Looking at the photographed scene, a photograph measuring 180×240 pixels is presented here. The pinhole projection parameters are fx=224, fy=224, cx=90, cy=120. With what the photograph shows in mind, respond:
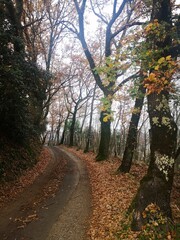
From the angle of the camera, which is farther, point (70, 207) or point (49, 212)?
point (70, 207)

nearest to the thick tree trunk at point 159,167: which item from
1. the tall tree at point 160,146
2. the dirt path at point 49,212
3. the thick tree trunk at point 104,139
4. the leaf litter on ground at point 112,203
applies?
the tall tree at point 160,146

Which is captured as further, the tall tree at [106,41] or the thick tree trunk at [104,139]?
the thick tree trunk at [104,139]

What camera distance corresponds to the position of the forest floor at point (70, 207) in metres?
6.73

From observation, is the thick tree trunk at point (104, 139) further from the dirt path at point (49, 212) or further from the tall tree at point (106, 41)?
the dirt path at point (49, 212)

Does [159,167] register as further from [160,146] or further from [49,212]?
[49,212]

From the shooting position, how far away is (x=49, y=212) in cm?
827

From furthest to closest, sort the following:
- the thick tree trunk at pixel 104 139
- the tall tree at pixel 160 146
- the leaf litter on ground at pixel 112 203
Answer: the thick tree trunk at pixel 104 139, the leaf litter on ground at pixel 112 203, the tall tree at pixel 160 146

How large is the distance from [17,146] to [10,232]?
328 inches

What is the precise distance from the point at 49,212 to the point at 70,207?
89 centimetres

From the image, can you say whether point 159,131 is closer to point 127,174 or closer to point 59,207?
point 59,207

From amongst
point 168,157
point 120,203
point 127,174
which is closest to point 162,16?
point 168,157

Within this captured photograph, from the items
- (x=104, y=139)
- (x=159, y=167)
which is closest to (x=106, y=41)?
(x=104, y=139)

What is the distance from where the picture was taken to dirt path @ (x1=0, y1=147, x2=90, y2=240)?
6742 millimetres

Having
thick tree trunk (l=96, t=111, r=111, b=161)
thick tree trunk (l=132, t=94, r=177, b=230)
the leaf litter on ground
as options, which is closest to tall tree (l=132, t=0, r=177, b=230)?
thick tree trunk (l=132, t=94, r=177, b=230)
